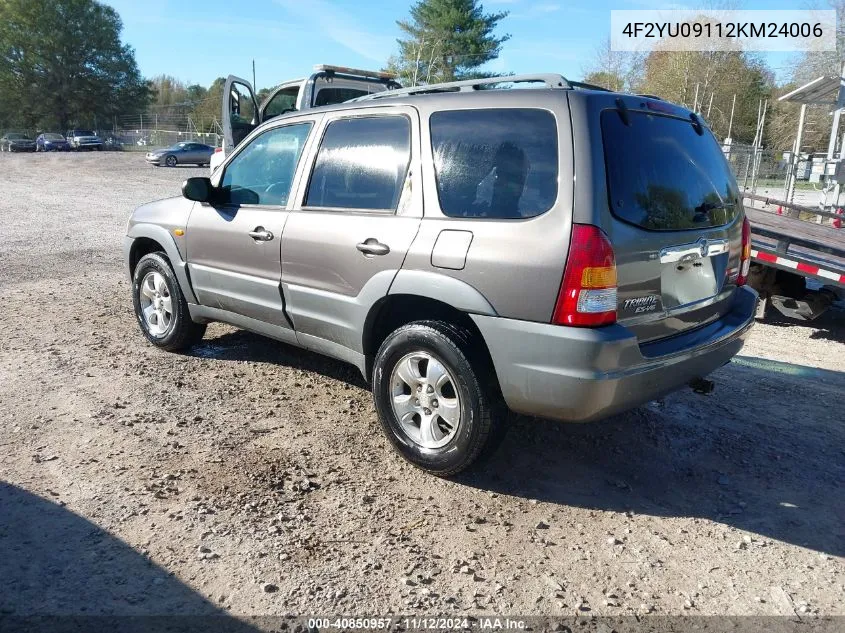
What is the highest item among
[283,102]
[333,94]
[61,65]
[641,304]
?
[61,65]

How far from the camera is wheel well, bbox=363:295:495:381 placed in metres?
3.26

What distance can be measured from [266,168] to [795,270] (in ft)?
15.7

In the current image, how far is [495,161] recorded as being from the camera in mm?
3197

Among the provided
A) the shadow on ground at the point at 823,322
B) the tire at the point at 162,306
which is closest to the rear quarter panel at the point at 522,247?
the tire at the point at 162,306

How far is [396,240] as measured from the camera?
136 inches

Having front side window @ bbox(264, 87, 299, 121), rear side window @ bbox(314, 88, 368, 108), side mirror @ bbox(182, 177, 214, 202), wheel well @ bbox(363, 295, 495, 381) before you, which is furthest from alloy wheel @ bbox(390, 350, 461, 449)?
front side window @ bbox(264, 87, 299, 121)

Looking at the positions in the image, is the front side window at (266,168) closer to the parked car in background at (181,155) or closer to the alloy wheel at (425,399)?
the alloy wheel at (425,399)

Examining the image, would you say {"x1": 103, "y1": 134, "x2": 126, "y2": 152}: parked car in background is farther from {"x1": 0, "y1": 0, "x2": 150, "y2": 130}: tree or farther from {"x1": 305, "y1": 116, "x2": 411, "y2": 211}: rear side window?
{"x1": 305, "y1": 116, "x2": 411, "y2": 211}: rear side window

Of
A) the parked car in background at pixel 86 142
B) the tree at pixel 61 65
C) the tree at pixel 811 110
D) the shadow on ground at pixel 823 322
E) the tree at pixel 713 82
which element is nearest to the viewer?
the shadow on ground at pixel 823 322

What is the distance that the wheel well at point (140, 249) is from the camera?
213 inches

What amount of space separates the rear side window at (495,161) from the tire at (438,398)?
622mm

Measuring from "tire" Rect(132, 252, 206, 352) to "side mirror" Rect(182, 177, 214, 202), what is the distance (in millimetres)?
763

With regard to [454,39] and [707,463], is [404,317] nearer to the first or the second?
[707,463]

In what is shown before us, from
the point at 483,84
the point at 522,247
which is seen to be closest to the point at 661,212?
the point at 522,247
